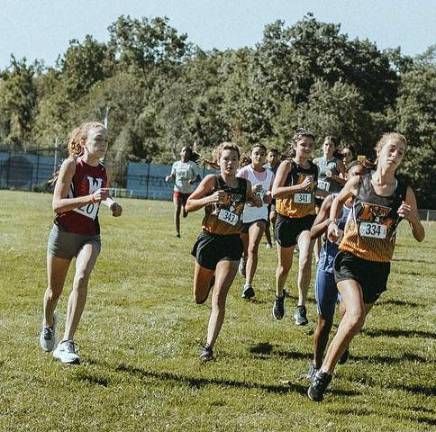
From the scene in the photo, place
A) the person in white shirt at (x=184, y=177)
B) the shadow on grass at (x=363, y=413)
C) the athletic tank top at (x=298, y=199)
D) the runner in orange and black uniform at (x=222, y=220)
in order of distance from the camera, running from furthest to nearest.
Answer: the person in white shirt at (x=184, y=177) < the athletic tank top at (x=298, y=199) < the runner in orange and black uniform at (x=222, y=220) < the shadow on grass at (x=363, y=413)

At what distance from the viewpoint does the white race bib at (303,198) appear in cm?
903

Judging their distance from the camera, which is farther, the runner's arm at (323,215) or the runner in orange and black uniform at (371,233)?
the runner's arm at (323,215)

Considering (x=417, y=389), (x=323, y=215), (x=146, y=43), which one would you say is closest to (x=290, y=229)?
(x=323, y=215)

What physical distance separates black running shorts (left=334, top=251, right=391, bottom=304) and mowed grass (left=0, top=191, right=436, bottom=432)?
0.92 metres

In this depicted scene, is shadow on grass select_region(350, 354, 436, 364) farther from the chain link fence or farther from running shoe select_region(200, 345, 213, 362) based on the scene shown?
the chain link fence

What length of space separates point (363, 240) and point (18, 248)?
32.5 feet

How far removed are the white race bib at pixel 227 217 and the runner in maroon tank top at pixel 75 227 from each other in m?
1.18

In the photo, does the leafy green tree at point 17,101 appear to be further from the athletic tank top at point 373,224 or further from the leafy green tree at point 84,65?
the athletic tank top at point 373,224

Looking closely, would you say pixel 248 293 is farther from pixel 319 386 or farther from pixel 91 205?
pixel 319 386

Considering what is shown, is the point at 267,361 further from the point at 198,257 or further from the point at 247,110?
the point at 247,110

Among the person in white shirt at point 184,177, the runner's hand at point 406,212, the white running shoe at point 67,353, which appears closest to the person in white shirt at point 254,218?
the white running shoe at point 67,353

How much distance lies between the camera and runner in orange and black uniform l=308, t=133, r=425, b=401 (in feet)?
19.3

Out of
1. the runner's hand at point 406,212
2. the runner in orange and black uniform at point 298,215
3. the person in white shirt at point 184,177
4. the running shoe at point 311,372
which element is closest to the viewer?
the runner's hand at point 406,212

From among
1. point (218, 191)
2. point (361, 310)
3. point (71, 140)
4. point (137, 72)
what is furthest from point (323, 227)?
point (137, 72)
